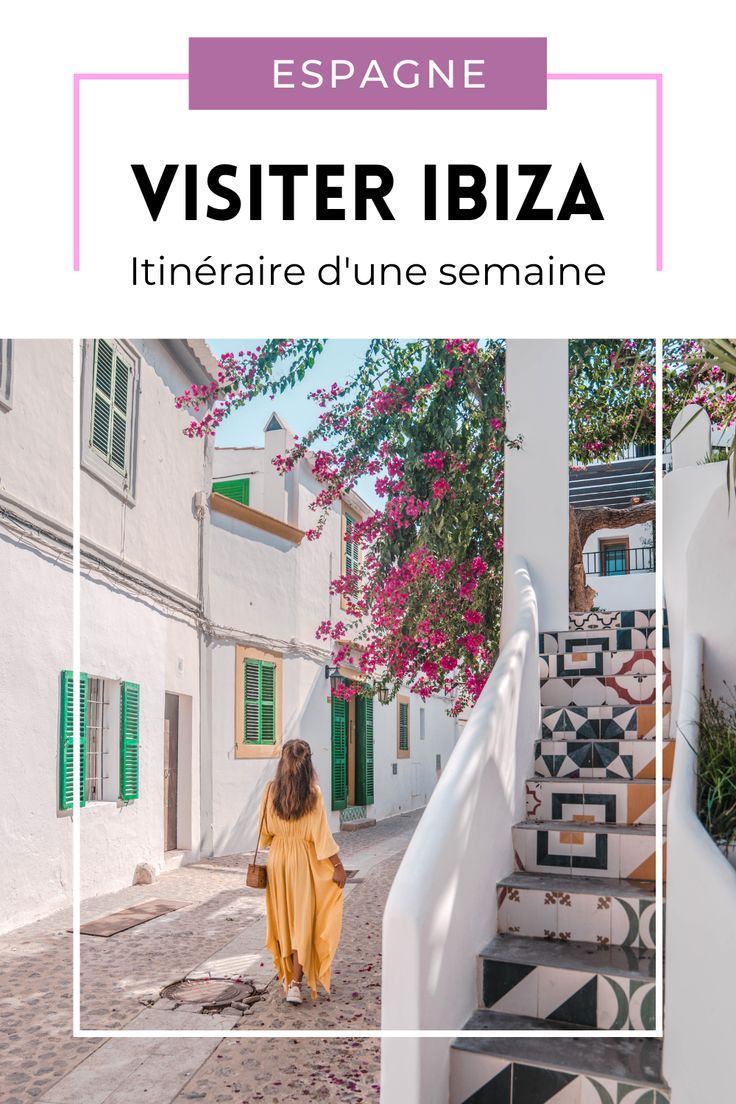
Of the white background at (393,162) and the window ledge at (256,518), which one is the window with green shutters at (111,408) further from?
the white background at (393,162)

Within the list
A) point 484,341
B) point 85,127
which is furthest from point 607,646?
point 85,127

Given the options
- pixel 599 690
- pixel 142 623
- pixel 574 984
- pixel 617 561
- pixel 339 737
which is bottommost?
pixel 574 984

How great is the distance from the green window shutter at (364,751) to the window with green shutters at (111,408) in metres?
1.91

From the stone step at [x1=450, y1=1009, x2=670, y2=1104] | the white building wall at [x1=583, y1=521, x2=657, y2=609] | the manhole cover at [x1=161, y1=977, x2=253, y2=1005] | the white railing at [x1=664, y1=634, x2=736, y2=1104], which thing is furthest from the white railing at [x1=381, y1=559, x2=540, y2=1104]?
the white building wall at [x1=583, y1=521, x2=657, y2=609]

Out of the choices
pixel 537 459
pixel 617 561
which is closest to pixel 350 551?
pixel 537 459

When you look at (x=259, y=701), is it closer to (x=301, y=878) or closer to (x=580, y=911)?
(x=301, y=878)

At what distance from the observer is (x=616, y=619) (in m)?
4.44

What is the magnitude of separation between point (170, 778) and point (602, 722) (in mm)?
2816

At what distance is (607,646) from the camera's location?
159 inches

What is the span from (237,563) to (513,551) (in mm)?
1464

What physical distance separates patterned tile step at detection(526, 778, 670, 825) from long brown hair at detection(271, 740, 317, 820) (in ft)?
3.23

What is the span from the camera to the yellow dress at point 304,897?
3.76m

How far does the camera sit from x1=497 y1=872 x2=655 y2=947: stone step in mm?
2605

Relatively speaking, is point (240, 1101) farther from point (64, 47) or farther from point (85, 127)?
point (64, 47)
